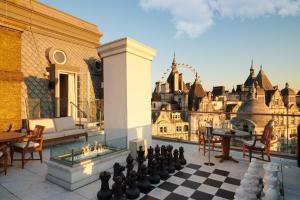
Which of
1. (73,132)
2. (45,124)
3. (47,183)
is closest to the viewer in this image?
(47,183)

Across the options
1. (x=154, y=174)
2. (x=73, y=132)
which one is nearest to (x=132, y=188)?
(x=154, y=174)

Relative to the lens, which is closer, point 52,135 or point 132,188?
point 132,188

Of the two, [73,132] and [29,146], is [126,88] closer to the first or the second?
[29,146]

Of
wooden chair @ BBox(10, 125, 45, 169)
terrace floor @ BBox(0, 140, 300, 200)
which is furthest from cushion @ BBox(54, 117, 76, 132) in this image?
terrace floor @ BBox(0, 140, 300, 200)

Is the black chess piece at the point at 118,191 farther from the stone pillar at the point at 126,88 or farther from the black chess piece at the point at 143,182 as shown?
the stone pillar at the point at 126,88

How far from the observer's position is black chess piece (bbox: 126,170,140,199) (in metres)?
2.65

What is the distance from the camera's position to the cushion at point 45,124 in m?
5.42

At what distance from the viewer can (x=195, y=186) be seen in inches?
121

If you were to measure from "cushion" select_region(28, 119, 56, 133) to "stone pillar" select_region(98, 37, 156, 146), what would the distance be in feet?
8.19

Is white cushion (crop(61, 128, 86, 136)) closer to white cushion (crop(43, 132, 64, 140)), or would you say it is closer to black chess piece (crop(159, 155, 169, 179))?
white cushion (crop(43, 132, 64, 140))

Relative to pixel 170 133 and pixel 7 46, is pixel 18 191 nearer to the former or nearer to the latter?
pixel 7 46

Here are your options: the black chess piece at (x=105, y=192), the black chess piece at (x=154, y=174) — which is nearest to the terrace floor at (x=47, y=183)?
the black chess piece at (x=105, y=192)

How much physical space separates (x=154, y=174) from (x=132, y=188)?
1.99 ft

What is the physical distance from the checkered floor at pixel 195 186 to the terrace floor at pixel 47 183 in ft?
1.16
